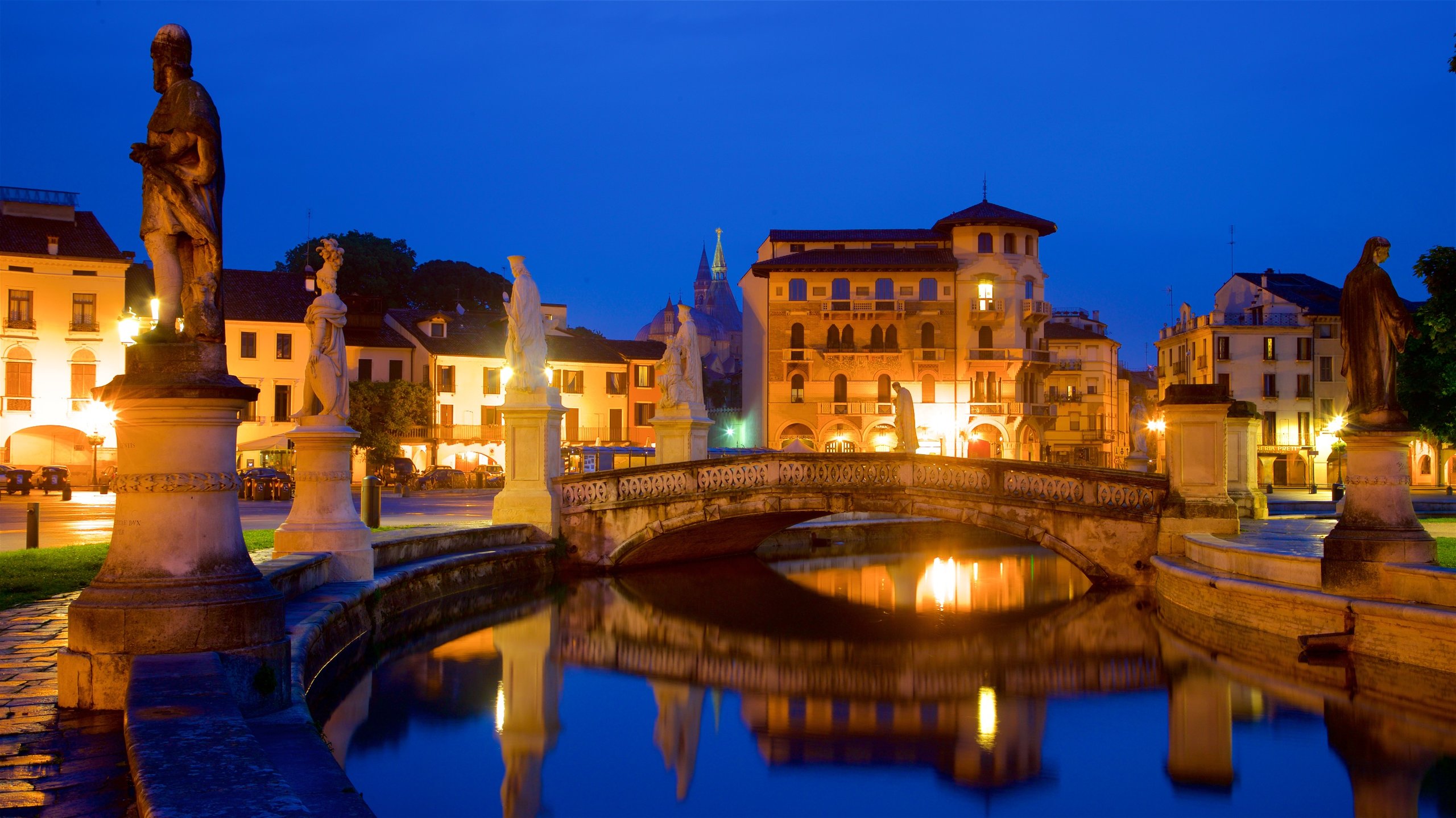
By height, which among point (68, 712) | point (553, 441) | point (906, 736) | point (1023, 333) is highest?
point (1023, 333)

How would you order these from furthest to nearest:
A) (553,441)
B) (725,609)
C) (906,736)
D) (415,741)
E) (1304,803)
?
1. (553,441)
2. (725,609)
3. (906,736)
4. (415,741)
5. (1304,803)

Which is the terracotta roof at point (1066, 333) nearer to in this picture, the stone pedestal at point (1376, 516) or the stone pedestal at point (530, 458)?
the stone pedestal at point (530, 458)

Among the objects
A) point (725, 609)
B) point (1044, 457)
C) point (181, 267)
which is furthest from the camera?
point (1044, 457)

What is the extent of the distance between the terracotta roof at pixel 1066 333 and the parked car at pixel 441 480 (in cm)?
4339

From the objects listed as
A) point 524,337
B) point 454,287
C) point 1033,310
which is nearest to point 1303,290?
point 1033,310

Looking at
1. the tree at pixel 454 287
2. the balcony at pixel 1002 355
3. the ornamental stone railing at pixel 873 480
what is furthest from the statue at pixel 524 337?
the tree at pixel 454 287

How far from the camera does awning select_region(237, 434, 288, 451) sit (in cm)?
4847

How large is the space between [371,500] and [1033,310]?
167 feet

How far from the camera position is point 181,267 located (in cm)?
743

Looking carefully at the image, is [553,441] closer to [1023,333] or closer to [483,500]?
[483,500]

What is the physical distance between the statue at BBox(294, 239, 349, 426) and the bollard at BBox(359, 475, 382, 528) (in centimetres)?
698

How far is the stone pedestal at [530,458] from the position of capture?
21.0m

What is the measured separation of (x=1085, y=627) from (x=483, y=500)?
78.2 ft

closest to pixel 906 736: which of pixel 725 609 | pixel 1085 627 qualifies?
pixel 1085 627
